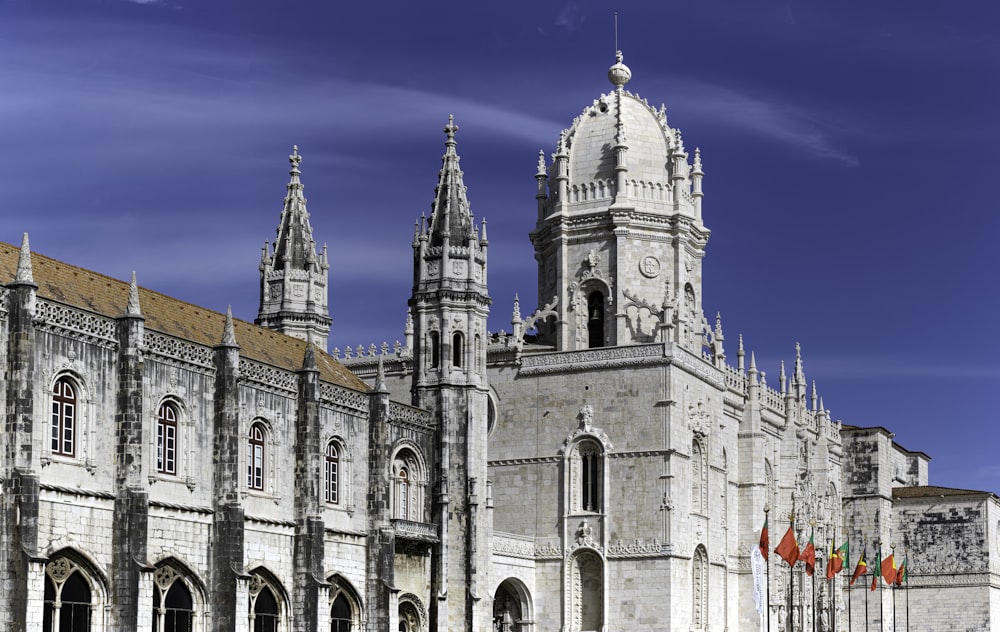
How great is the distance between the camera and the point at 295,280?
62.3 meters

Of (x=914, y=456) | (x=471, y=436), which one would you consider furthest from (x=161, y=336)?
(x=914, y=456)

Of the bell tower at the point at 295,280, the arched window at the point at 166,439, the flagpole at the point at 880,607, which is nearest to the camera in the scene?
the arched window at the point at 166,439

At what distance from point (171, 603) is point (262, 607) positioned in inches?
171

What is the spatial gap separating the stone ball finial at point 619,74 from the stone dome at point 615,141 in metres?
1.04

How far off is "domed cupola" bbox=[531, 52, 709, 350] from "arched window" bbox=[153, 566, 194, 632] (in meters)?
26.7

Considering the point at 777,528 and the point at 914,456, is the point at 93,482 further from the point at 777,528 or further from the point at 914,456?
the point at 914,456

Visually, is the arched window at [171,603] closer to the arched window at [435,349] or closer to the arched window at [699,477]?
the arched window at [435,349]

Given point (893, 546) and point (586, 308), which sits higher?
point (586, 308)

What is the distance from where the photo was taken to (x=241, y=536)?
45.8 meters

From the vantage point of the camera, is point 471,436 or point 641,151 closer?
point 471,436

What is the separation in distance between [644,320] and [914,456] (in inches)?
1785

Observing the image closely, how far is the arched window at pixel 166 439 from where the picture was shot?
44562 mm

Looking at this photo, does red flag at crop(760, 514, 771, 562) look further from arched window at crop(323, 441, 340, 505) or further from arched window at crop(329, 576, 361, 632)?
arched window at crop(323, 441, 340, 505)

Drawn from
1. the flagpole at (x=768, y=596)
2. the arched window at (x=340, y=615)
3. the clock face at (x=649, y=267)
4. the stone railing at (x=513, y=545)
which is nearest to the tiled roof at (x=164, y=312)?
the arched window at (x=340, y=615)
